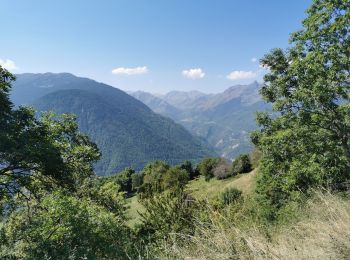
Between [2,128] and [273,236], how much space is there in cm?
1059

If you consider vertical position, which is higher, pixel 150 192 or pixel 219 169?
pixel 150 192

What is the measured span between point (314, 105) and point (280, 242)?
1510cm

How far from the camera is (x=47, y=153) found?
13555 millimetres

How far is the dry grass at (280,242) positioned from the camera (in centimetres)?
464

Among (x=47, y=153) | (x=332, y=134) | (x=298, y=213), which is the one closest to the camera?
(x=298, y=213)

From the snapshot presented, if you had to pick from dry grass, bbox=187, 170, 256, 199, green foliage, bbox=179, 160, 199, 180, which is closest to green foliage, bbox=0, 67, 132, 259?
dry grass, bbox=187, 170, 256, 199

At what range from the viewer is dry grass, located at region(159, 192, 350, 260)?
4.64 m

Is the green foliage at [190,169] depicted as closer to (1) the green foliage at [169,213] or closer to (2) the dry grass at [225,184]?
(2) the dry grass at [225,184]

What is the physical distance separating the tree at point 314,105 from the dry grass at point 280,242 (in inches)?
437

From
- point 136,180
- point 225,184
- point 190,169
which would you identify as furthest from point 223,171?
point 136,180

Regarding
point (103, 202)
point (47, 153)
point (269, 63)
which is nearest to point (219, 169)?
point (103, 202)

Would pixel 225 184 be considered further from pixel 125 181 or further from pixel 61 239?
pixel 61 239

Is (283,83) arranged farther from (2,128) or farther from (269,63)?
(2,128)

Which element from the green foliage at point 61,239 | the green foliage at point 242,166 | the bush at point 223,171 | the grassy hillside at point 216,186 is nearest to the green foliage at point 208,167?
the grassy hillside at point 216,186
